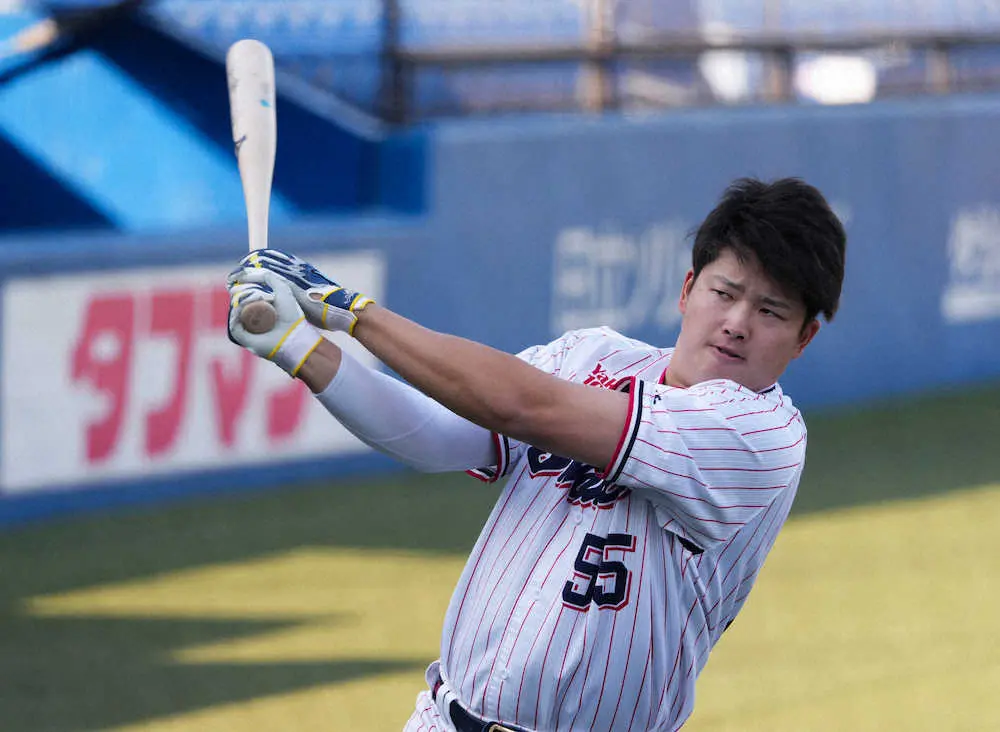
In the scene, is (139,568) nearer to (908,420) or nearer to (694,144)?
(694,144)

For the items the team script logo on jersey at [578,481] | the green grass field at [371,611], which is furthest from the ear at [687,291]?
the green grass field at [371,611]

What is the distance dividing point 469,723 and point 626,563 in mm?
410

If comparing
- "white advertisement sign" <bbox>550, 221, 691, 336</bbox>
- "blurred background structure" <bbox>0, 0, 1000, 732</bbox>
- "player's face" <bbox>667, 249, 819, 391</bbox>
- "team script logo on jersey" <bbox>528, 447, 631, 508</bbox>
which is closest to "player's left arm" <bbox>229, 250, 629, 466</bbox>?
"team script logo on jersey" <bbox>528, 447, 631, 508</bbox>

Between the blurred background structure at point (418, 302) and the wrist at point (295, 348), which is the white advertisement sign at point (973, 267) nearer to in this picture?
the blurred background structure at point (418, 302)

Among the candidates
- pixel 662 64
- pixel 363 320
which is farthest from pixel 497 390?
pixel 662 64

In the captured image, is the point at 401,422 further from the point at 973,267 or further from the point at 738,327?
the point at 973,267

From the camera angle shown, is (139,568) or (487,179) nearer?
(139,568)

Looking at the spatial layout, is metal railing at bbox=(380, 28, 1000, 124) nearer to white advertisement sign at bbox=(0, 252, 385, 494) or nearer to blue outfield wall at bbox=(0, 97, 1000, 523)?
blue outfield wall at bbox=(0, 97, 1000, 523)

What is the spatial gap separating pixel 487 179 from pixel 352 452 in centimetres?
171

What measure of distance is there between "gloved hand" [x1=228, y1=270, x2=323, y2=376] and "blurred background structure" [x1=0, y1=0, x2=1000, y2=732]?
2.90 m

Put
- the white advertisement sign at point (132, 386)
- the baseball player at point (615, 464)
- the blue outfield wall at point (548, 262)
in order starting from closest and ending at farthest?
the baseball player at point (615, 464) < the white advertisement sign at point (132, 386) < the blue outfield wall at point (548, 262)

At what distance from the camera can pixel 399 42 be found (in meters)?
8.46

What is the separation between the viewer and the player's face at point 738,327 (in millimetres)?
→ 2664

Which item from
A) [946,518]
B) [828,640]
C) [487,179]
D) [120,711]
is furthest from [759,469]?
[487,179]
